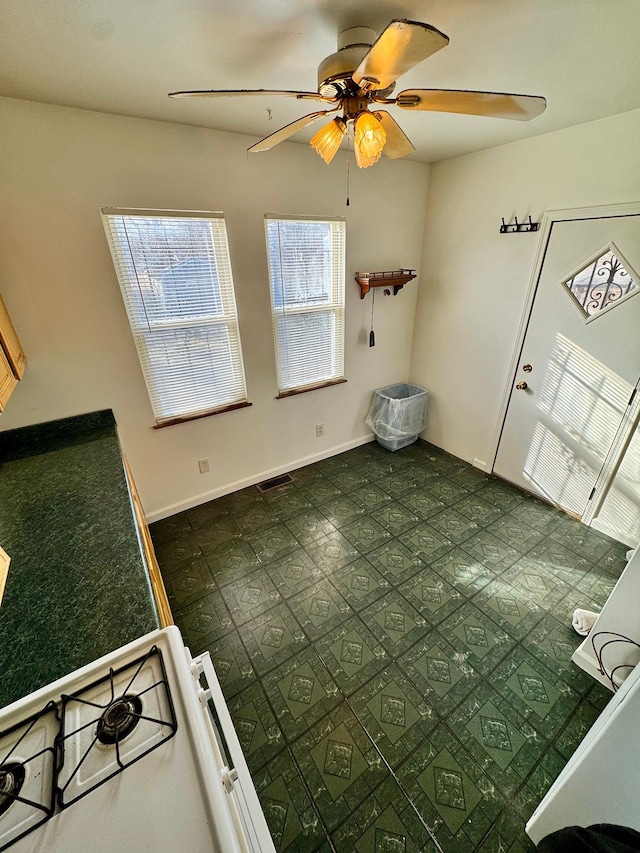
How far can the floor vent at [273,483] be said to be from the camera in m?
2.95

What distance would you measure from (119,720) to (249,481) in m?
2.26

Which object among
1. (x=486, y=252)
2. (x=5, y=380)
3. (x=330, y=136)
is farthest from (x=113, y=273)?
(x=486, y=252)

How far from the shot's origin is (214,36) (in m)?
1.15

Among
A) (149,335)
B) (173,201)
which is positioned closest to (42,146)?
(173,201)

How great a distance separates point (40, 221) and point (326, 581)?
98.6 inches

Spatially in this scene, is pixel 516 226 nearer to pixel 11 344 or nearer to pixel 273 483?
pixel 273 483

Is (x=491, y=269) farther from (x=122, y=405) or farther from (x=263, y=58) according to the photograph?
(x=122, y=405)

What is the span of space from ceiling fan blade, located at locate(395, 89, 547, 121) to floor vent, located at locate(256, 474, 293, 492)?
2528mm

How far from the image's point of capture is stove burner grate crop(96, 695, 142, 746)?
0.69m

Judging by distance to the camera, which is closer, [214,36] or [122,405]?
[214,36]

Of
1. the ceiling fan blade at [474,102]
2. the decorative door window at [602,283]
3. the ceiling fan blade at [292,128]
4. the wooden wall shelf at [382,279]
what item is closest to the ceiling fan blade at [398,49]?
the ceiling fan blade at [474,102]

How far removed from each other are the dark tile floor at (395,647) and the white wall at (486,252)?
0.86 metres

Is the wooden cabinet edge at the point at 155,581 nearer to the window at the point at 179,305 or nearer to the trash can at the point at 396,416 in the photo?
the window at the point at 179,305

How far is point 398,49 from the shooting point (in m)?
0.79
